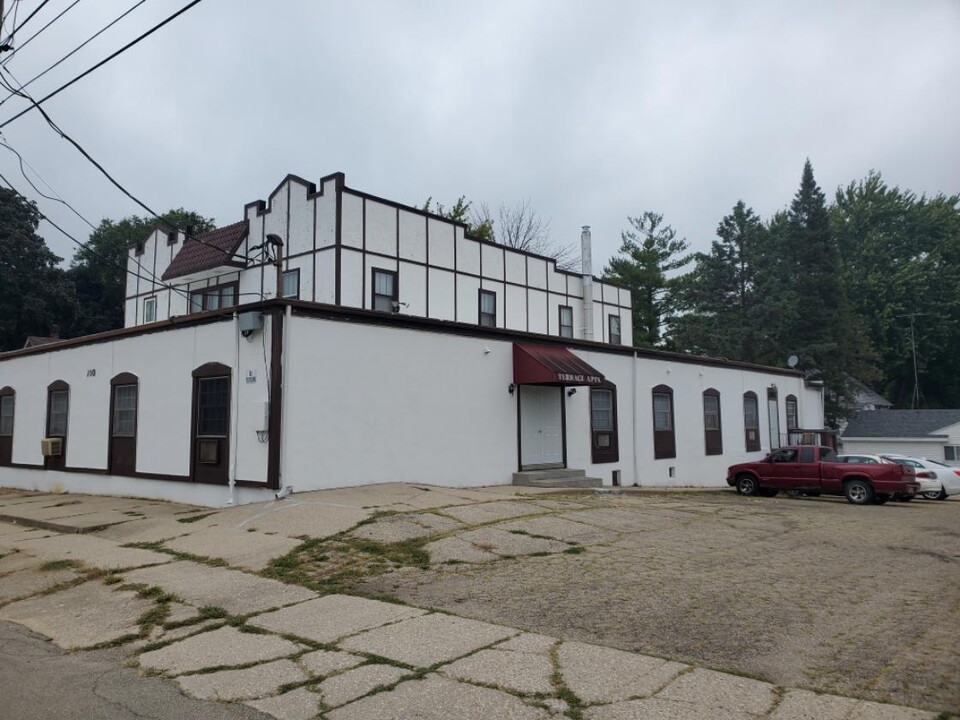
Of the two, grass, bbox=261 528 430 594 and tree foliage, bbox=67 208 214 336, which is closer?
grass, bbox=261 528 430 594

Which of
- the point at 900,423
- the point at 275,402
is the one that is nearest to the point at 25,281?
the point at 275,402

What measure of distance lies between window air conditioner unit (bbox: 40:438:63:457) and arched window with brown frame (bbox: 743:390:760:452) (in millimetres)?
23630

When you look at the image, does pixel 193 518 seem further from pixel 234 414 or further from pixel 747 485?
pixel 747 485

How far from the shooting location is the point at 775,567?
879 centimetres

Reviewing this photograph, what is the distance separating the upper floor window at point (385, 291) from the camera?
2227 cm

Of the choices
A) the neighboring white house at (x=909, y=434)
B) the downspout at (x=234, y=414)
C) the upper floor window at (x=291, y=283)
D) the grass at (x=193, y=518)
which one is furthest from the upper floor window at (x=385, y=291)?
the neighboring white house at (x=909, y=434)

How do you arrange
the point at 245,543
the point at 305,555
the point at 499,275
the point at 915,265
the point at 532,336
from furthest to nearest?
the point at 915,265
the point at 499,275
the point at 532,336
the point at 245,543
the point at 305,555

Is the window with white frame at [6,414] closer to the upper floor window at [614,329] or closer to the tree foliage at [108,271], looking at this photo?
the upper floor window at [614,329]

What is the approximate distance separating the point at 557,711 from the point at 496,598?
2.76 meters

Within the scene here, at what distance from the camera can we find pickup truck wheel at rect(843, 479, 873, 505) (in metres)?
18.7

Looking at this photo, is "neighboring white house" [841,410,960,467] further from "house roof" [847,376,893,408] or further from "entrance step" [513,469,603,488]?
"entrance step" [513,469,603,488]

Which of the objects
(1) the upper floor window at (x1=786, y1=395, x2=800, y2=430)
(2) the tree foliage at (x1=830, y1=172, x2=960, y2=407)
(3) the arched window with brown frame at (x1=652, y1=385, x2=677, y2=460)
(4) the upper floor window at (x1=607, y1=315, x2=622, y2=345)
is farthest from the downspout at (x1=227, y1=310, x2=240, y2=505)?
(2) the tree foliage at (x1=830, y1=172, x2=960, y2=407)

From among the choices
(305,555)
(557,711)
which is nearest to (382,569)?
(305,555)

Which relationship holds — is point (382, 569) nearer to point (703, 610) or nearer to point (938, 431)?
point (703, 610)
